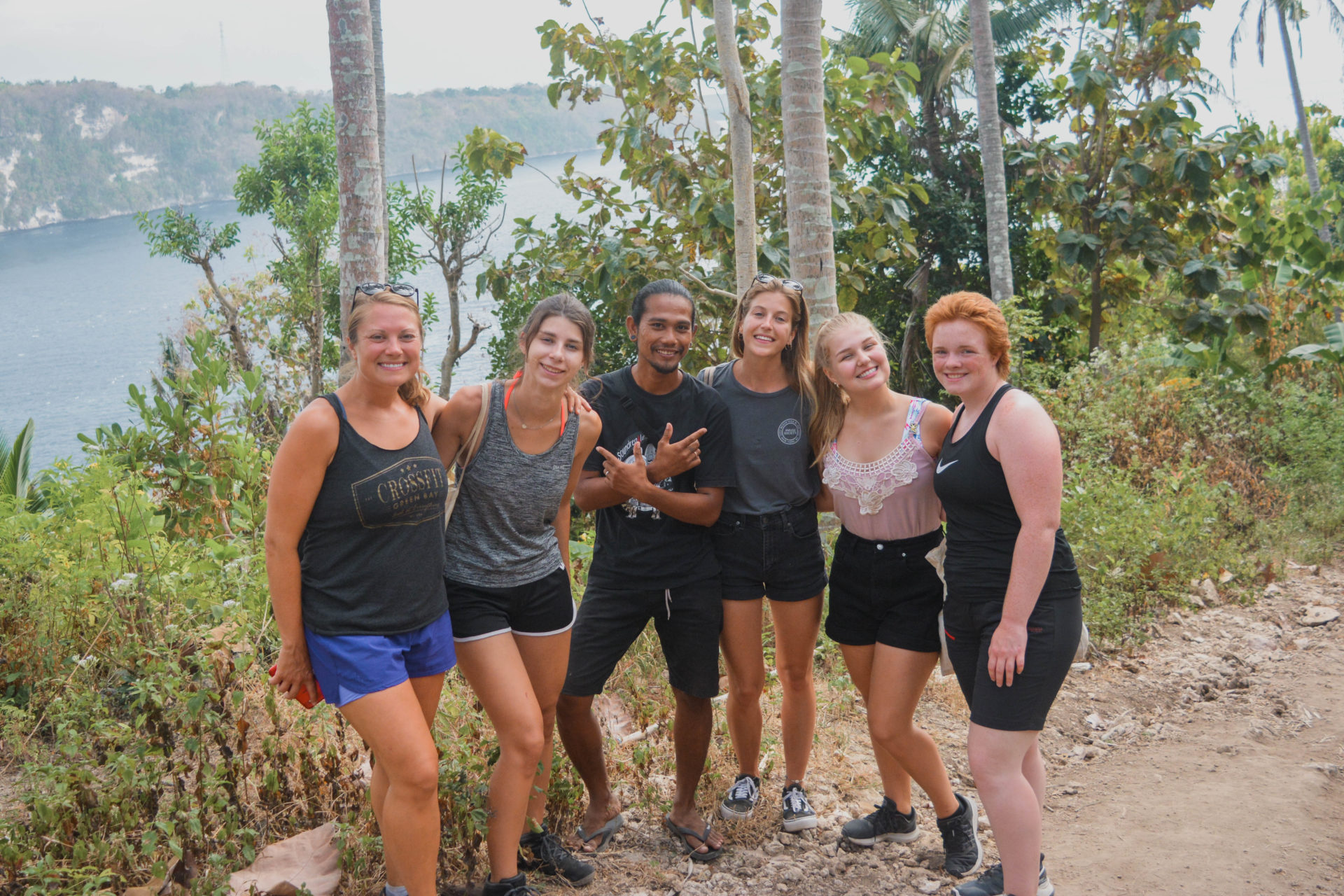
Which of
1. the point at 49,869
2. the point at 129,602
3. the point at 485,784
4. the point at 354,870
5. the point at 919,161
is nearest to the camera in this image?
the point at 49,869

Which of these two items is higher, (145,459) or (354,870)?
(145,459)

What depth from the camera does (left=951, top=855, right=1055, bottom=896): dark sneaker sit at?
9.72 feet

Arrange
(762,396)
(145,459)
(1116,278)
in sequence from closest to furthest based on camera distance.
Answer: (762,396), (145,459), (1116,278)

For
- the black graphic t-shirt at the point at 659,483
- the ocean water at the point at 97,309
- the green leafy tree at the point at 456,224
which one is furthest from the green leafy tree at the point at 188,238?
the black graphic t-shirt at the point at 659,483

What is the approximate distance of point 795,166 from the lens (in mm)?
4988

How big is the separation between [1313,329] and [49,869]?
38.0ft

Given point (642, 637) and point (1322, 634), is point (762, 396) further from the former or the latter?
point (1322, 634)

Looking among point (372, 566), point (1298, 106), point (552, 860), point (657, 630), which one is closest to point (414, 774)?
point (372, 566)

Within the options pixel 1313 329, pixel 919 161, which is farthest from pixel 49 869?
pixel 919 161

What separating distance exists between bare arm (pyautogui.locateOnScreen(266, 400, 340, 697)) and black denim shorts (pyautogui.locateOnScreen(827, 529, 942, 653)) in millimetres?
1741

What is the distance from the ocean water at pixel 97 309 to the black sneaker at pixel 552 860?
108 inches

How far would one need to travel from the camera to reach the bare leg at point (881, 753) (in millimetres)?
3254

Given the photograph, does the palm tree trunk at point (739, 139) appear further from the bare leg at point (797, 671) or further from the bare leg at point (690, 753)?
the bare leg at point (690, 753)

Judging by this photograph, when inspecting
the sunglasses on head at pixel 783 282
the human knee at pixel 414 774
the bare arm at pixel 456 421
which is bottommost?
the human knee at pixel 414 774
